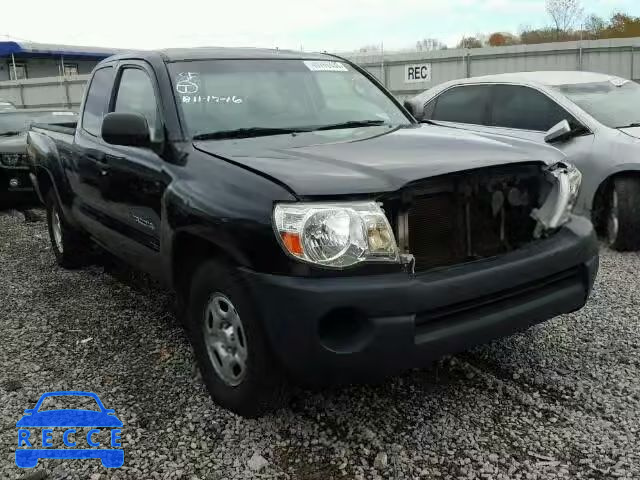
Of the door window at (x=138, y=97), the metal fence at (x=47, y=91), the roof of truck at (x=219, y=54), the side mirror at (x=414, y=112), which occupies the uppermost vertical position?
the metal fence at (x=47, y=91)

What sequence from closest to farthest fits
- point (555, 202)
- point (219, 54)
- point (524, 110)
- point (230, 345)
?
point (230, 345) < point (555, 202) < point (219, 54) < point (524, 110)

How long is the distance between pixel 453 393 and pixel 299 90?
2.02 m

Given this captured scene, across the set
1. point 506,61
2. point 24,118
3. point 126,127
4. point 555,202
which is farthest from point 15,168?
point 506,61

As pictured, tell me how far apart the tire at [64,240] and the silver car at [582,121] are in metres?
3.16

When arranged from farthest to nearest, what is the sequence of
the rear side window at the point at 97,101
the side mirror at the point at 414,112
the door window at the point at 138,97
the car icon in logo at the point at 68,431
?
the rear side window at the point at 97,101 < the side mirror at the point at 414,112 < the door window at the point at 138,97 < the car icon in logo at the point at 68,431

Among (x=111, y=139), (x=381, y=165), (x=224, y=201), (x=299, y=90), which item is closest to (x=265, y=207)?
(x=224, y=201)

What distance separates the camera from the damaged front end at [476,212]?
8.60ft

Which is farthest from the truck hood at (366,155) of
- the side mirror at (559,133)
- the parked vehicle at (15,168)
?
the parked vehicle at (15,168)

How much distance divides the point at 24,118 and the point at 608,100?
27.3ft

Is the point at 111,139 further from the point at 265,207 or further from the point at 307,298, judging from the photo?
the point at 307,298

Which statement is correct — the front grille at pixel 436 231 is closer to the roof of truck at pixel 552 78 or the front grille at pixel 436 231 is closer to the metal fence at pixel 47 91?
the roof of truck at pixel 552 78

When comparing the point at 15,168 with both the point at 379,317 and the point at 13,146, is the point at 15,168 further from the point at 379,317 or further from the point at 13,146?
the point at 379,317

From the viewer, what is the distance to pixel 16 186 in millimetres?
8703

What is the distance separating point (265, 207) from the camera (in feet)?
8.38
